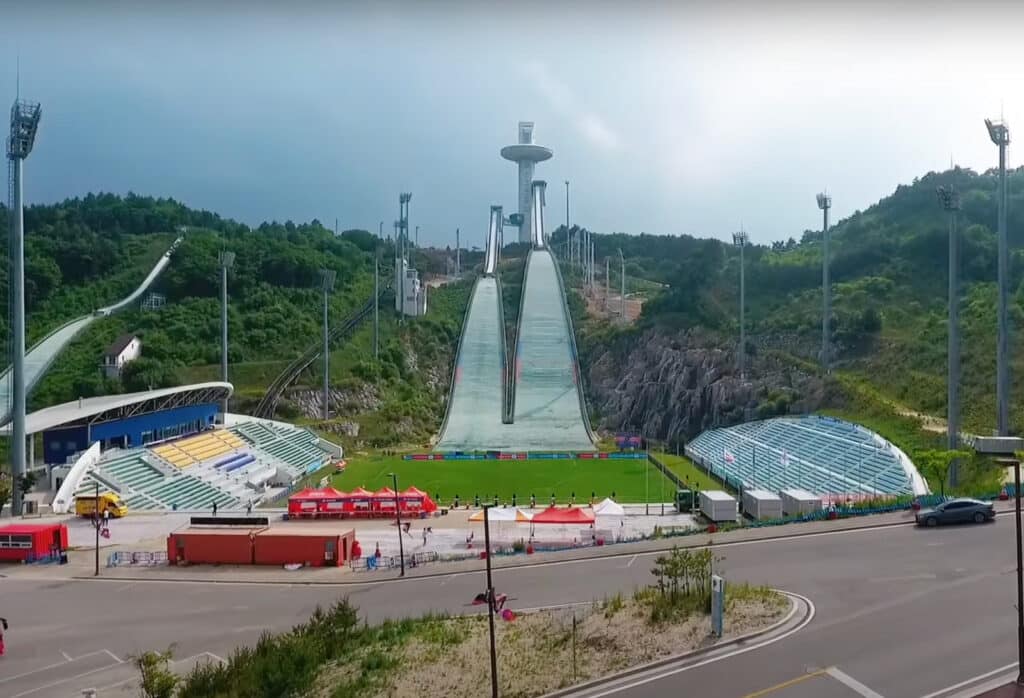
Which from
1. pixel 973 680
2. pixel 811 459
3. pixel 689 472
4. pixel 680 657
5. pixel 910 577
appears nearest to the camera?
pixel 973 680

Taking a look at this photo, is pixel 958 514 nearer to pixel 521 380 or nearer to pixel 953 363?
pixel 953 363

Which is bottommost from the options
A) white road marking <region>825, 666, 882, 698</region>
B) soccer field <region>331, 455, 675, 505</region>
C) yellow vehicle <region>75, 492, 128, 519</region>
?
soccer field <region>331, 455, 675, 505</region>

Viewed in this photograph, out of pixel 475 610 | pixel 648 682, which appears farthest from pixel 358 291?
pixel 648 682

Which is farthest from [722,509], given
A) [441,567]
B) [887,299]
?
[887,299]

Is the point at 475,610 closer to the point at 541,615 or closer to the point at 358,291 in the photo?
the point at 541,615

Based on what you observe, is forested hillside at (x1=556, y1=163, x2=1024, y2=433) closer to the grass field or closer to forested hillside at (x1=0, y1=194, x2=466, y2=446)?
the grass field

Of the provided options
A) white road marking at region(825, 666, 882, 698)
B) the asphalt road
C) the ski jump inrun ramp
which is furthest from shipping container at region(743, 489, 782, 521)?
the ski jump inrun ramp

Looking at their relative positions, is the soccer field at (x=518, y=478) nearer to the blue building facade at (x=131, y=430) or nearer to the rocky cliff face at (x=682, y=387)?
the blue building facade at (x=131, y=430)
